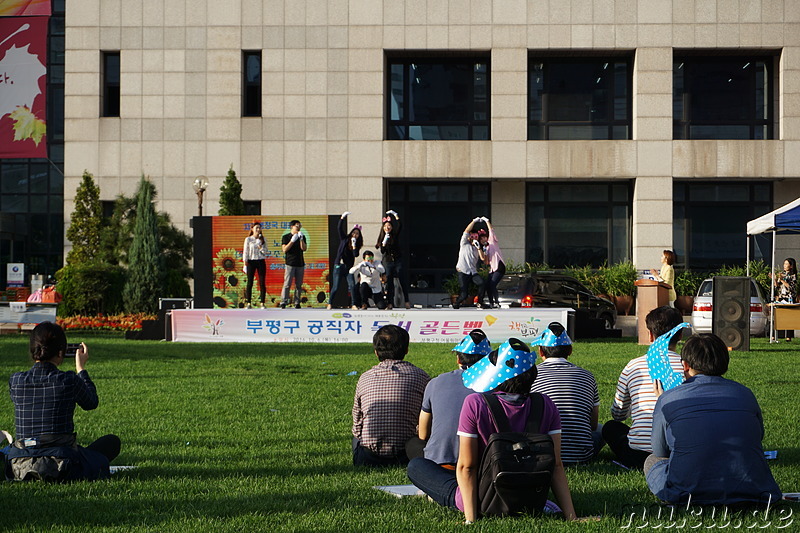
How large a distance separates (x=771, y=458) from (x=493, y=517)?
3618 mm

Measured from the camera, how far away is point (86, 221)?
113 ft

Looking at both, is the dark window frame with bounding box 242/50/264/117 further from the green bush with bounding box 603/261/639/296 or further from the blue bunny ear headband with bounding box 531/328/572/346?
the blue bunny ear headband with bounding box 531/328/572/346

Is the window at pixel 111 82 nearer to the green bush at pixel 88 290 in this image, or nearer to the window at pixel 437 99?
the green bush at pixel 88 290

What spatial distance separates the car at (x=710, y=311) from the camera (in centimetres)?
2448

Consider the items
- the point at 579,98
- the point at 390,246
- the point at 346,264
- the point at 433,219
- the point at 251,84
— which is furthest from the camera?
the point at 433,219

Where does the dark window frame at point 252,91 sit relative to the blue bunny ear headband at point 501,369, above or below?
above

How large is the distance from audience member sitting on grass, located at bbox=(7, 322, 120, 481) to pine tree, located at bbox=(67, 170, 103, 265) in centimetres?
2744

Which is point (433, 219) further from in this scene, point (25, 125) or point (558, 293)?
point (25, 125)

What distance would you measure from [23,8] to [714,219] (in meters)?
24.8

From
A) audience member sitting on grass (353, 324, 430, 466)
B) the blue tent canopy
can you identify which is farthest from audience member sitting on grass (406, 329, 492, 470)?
the blue tent canopy

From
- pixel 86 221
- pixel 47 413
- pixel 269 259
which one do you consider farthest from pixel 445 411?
pixel 86 221

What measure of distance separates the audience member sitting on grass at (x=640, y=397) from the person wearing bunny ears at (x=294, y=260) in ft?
50.2

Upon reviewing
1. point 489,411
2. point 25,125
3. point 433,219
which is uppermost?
point 25,125

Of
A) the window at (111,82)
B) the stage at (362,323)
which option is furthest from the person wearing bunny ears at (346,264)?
the window at (111,82)
